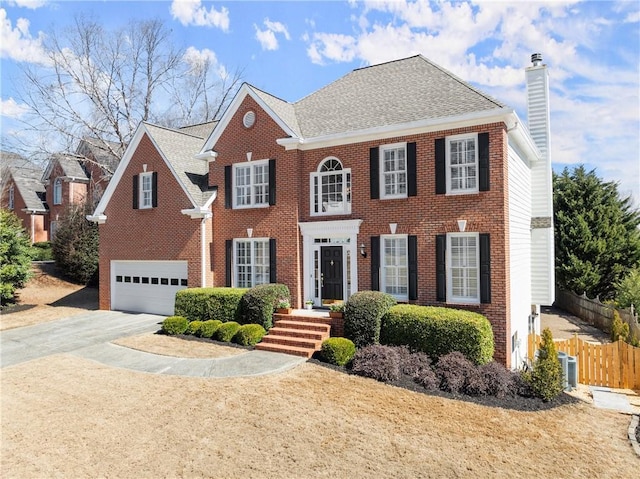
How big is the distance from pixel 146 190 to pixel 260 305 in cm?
876

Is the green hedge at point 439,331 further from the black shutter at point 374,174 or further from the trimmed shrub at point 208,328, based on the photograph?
the trimmed shrub at point 208,328

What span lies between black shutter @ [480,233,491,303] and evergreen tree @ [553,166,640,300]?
15.4m

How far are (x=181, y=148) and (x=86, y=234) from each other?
445 inches

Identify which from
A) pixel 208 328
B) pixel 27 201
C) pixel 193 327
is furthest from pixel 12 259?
pixel 27 201

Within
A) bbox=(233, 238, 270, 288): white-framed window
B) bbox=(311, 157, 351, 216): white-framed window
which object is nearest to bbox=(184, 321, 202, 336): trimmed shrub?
bbox=(233, 238, 270, 288): white-framed window

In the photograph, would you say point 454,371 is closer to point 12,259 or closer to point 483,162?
point 483,162

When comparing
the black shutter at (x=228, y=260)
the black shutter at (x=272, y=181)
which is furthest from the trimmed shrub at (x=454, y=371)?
the black shutter at (x=228, y=260)

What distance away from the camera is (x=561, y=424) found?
8.45 meters

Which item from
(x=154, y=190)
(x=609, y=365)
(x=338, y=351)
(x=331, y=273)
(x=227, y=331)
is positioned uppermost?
(x=154, y=190)

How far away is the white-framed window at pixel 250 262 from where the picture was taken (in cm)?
1628

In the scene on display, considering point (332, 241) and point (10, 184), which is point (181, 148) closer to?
point (332, 241)

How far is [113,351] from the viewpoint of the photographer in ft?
41.6

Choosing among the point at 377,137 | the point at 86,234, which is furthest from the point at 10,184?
the point at 377,137

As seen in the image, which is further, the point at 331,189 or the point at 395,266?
the point at 331,189
